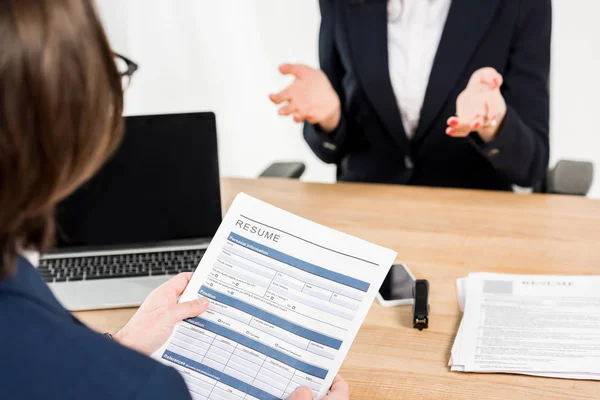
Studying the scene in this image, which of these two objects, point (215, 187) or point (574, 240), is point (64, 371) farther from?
point (574, 240)

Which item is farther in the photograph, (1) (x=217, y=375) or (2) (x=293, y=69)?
(2) (x=293, y=69)

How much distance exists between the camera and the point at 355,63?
1.79 meters

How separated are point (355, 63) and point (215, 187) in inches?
24.6

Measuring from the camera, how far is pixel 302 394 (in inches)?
34.0

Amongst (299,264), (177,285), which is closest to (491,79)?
(299,264)

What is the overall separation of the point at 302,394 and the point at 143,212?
2.02ft

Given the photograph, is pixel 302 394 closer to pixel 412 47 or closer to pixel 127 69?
pixel 127 69

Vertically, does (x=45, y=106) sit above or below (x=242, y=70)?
above

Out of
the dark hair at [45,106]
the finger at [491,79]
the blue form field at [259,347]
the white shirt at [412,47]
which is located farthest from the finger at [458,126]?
the dark hair at [45,106]

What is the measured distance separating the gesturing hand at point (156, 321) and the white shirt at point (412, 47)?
972 mm

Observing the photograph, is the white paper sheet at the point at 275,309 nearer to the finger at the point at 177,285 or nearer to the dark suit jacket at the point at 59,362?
the finger at the point at 177,285

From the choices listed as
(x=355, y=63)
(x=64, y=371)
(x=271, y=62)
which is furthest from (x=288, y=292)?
(x=271, y=62)

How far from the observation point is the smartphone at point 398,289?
1.21m

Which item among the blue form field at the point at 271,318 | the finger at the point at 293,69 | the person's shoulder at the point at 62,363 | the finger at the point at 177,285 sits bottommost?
the blue form field at the point at 271,318
